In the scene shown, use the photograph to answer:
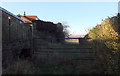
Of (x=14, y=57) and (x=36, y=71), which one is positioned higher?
(x=14, y=57)

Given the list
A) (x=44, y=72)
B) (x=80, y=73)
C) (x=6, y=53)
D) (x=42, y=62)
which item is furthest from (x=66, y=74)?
(x=6, y=53)

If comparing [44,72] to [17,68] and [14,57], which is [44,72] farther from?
[14,57]

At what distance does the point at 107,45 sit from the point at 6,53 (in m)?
4.52

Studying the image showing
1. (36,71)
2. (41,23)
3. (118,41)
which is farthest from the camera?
(41,23)

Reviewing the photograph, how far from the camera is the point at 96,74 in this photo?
409 cm

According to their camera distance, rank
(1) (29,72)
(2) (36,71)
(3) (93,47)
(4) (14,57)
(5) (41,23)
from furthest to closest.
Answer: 1. (5) (41,23)
2. (4) (14,57)
3. (3) (93,47)
4. (2) (36,71)
5. (1) (29,72)

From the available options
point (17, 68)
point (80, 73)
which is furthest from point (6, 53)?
point (80, 73)

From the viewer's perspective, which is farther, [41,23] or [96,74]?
[41,23]

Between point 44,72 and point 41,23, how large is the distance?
13.1 meters

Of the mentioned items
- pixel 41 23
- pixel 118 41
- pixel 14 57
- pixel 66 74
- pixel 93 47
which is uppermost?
pixel 41 23

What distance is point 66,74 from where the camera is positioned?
4.12 m

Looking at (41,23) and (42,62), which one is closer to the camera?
(42,62)

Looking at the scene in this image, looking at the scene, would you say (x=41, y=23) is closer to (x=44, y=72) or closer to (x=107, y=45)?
(x=44, y=72)

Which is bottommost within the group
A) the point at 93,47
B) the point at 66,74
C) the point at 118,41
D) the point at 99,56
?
the point at 66,74
